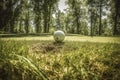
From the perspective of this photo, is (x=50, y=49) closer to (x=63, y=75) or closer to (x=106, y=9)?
(x=63, y=75)

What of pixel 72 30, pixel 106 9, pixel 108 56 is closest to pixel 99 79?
pixel 108 56

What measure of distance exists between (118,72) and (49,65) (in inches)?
90.7

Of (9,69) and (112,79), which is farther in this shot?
(112,79)

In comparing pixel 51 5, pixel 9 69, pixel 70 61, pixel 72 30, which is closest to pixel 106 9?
pixel 51 5

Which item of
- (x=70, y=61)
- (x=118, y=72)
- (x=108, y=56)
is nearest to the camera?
(x=118, y=72)

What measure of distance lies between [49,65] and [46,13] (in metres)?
39.9

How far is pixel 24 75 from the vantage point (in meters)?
4.77

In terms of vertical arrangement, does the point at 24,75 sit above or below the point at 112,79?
above

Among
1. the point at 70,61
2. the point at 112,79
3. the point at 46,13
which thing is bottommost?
the point at 112,79

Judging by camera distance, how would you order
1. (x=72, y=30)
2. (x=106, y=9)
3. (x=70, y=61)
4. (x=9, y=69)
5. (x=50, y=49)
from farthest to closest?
(x=72, y=30) < (x=106, y=9) < (x=50, y=49) < (x=70, y=61) < (x=9, y=69)

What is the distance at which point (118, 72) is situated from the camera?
21.4 feet

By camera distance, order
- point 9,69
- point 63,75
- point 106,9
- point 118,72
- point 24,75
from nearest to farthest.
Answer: point 9,69
point 24,75
point 63,75
point 118,72
point 106,9

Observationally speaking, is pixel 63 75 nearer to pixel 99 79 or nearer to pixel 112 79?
pixel 99 79

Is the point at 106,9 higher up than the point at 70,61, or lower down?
higher up
